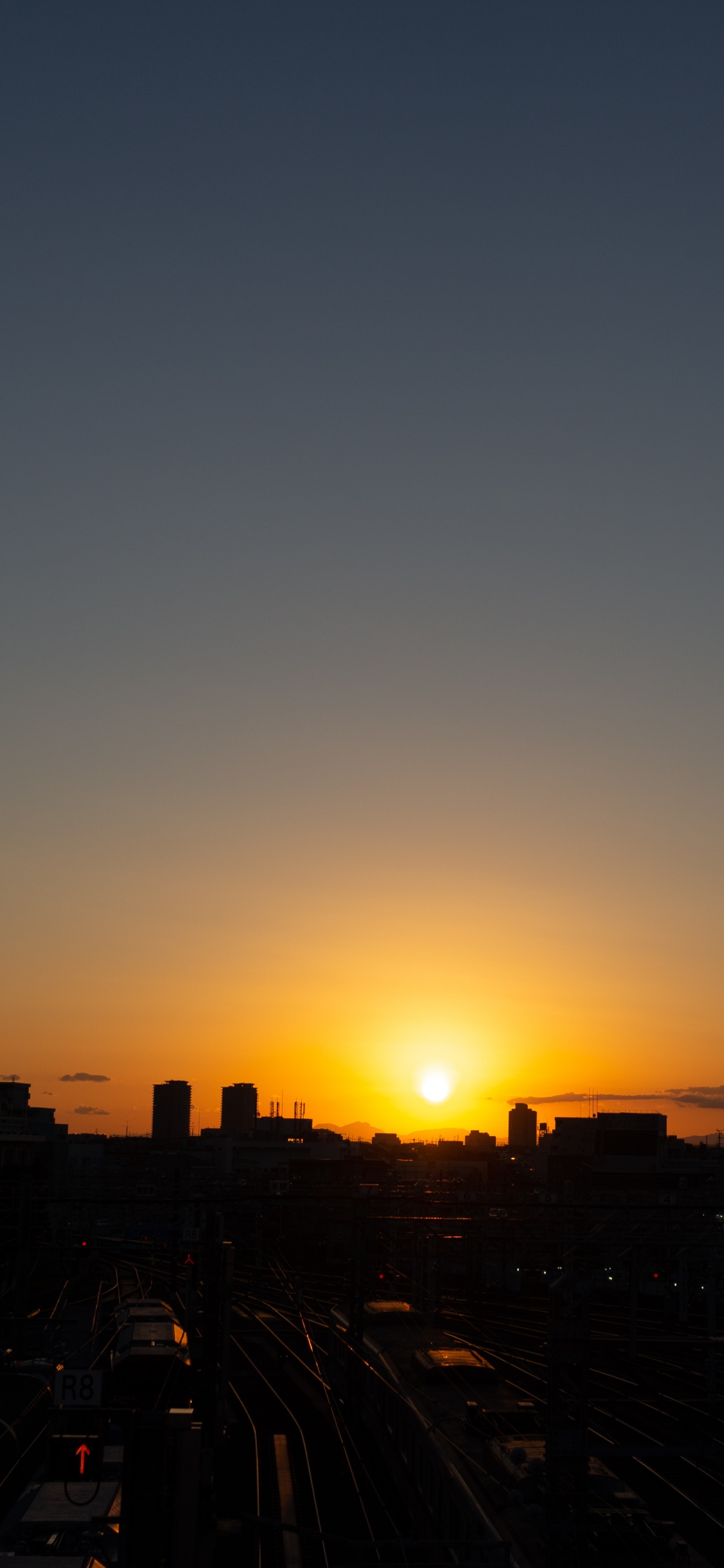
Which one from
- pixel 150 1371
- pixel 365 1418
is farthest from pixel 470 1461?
pixel 150 1371

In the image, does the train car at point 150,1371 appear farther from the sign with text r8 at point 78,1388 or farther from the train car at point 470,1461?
the sign with text r8 at point 78,1388

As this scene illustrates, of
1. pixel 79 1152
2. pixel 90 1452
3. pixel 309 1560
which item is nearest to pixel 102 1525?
pixel 90 1452

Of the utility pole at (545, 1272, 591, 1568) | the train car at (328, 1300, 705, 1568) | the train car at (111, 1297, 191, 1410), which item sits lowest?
the train car at (111, 1297, 191, 1410)

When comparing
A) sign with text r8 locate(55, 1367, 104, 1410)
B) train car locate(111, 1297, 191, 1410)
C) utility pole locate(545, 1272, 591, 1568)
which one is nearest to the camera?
utility pole locate(545, 1272, 591, 1568)

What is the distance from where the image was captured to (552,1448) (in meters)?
14.2

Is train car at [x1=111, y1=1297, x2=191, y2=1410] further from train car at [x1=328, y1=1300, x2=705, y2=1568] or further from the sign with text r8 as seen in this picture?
the sign with text r8

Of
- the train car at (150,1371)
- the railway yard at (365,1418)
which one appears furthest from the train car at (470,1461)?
the train car at (150,1371)

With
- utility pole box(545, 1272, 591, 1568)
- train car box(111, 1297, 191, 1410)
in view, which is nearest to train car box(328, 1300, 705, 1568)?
utility pole box(545, 1272, 591, 1568)

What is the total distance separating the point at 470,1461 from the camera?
17.7m

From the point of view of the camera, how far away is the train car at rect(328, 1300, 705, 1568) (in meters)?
13.8

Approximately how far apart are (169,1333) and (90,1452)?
791 inches

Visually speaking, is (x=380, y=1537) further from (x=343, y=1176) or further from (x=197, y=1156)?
(x=197, y=1156)

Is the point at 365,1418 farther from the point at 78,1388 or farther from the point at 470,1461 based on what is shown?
the point at 78,1388

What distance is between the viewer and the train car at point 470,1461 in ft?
45.3
